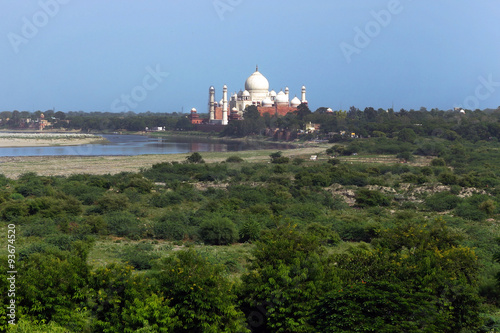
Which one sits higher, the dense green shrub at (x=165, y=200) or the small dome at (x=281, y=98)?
the small dome at (x=281, y=98)

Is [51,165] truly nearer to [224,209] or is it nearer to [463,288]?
[224,209]

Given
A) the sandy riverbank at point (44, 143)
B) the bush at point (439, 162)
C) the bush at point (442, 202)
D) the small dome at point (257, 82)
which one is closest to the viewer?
the bush at point (442, 202)

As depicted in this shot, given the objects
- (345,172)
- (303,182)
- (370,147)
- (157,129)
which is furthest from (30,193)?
(157,129)

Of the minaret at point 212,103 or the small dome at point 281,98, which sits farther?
the minaret at point 212,103

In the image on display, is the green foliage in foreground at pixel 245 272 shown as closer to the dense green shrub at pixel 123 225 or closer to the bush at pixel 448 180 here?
the dense green shrub at pixel 123 225

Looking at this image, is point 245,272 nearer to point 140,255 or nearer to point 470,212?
point 140,255

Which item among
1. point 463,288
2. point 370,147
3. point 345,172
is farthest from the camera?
point 370,147

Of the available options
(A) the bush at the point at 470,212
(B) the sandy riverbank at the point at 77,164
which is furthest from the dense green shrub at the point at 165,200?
(B) the sandy riverbank at the point at 77,164
